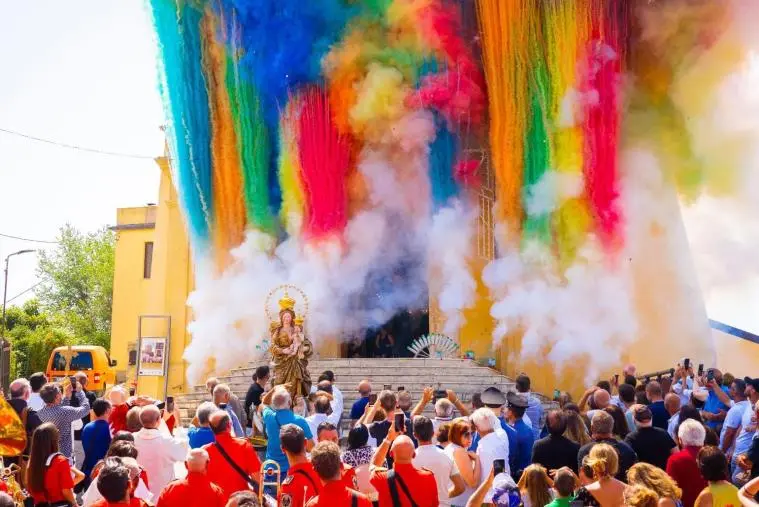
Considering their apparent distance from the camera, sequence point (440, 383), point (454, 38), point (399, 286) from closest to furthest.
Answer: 1. point (440, 383)
2. point (454, 38)
3. point (399, 286)

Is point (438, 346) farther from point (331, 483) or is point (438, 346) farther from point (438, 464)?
point (331, 483)

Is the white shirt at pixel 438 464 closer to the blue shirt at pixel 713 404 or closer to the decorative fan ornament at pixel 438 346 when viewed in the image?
the blue shirt at pixel 713 404

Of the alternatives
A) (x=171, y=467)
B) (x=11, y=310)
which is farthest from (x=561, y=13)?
(x=11, y=310)

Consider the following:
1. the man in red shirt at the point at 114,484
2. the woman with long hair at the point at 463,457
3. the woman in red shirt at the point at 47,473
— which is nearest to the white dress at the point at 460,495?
the woman with long hair at the point at 463,457

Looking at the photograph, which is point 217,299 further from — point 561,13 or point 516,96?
point 561,13

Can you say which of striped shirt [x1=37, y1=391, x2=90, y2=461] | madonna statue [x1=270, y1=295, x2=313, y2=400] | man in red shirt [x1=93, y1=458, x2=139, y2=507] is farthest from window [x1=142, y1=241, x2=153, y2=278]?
man in red shirt [x1=93, y1=458, x2=139, y2=507]

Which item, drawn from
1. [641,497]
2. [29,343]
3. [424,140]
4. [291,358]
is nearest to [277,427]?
[641,497]

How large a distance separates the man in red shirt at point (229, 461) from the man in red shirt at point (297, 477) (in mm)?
680

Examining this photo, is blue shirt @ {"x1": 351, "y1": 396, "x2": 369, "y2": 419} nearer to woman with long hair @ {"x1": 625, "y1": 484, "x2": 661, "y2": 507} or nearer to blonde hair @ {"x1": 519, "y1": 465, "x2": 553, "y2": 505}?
blonde hair @ {"x1": 519, "y1": 465, "x2": 553, "y2": 505}

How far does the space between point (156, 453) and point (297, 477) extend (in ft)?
6.63

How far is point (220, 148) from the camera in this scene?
2681 centimetres

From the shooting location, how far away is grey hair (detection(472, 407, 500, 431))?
8156mm

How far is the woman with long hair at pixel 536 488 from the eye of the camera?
22.7 feet

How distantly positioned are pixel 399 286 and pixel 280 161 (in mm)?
5111
